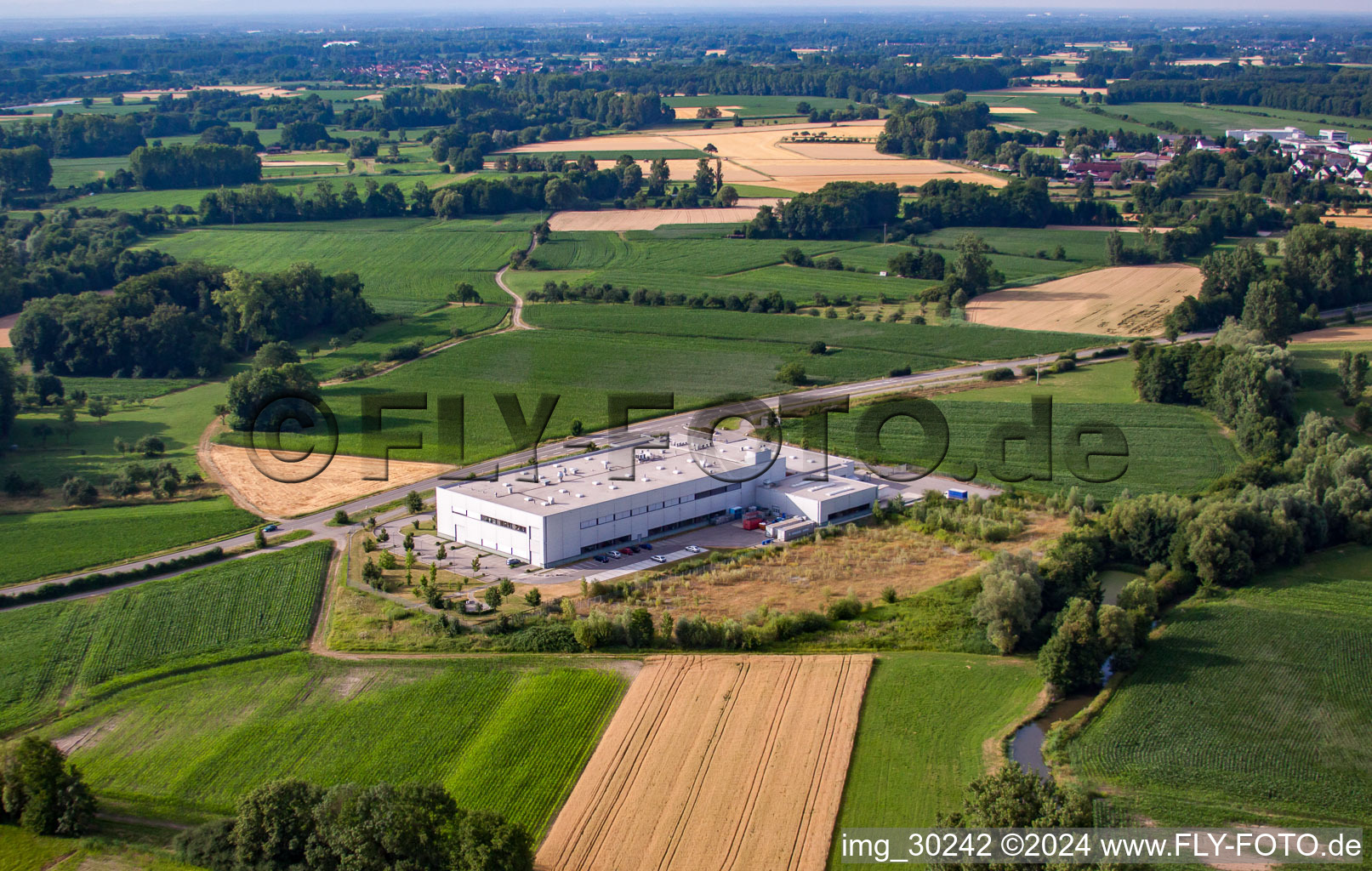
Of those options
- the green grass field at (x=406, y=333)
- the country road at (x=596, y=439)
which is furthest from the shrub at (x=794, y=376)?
the green grass field at (x=406, y=333)

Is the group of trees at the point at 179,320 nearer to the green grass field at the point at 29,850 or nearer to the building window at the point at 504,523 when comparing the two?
the building window at the point at 504,523

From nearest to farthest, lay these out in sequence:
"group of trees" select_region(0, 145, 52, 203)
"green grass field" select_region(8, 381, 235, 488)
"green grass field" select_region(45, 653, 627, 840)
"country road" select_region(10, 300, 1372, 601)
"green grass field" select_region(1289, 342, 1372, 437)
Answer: "green grass field" select_region(45, 653, 627, 840)
"country road" select_region(10, 300, 1372, 601)
"green grass field" select_region(8, 381, 235, 488)
"green grass field" select_region(1289, 342, 1372, 437)
"group of trees" select_region(0, 145, 52, 203)

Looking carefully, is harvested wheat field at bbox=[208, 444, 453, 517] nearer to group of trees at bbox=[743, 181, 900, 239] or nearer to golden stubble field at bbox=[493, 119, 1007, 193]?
group of trees at bbox=[743, 181, 900, 239]

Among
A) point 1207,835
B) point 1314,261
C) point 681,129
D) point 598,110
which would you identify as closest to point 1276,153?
point 1314,261

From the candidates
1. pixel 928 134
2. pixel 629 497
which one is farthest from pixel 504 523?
pixel 928 134

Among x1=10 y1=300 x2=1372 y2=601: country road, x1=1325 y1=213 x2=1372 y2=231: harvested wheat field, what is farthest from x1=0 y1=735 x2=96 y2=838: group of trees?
x1=1325 y1=213 x2=1372 y2=231: harvested wheat field

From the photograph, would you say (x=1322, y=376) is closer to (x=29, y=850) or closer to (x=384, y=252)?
(x=29, y=850)
